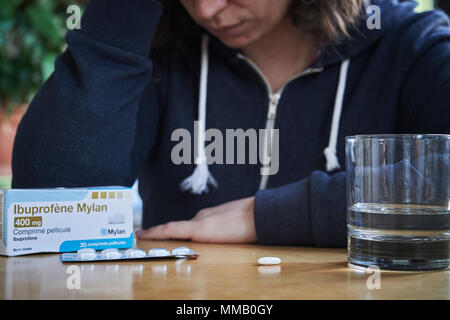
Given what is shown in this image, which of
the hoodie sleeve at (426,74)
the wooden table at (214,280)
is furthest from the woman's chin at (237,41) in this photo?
the wooden table at (214,280)

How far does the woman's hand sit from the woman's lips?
0.39m

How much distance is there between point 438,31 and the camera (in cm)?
107

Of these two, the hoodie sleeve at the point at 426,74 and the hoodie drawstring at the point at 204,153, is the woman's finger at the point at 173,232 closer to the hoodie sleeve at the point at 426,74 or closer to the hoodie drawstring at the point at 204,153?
the hoodie drawstring at the point at 204,153

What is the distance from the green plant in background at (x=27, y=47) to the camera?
257 centimetres

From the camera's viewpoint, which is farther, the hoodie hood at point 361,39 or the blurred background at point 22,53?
the blurred background at point 22,53

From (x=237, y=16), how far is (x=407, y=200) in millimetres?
600

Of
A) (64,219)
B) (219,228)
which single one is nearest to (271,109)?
(219,228)

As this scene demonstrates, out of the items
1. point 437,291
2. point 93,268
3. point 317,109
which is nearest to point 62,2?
point 317,109

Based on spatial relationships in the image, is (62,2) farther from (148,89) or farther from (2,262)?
(2,262)

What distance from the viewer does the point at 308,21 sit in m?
1.14

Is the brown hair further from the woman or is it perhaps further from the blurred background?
the blurred background

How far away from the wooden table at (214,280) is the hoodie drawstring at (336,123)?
0.44 m

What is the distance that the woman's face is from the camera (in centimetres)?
98

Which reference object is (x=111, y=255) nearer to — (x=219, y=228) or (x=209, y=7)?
(x=219, y=228)
